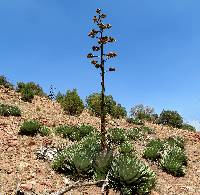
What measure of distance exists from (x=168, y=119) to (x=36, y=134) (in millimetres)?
25953

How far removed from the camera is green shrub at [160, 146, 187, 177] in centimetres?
1858

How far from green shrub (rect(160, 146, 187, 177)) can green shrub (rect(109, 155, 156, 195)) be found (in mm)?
3097

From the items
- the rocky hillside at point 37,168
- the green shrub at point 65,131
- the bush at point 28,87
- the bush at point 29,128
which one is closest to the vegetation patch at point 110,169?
the rocky hillside at point 37,168

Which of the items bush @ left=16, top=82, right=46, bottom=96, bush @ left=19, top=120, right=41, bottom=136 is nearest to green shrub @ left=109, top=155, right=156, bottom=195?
bush @ left=19, top=120, right=41, bottom=136

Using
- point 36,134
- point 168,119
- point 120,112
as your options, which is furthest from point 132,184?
point 168,119

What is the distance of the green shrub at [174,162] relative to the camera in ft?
61.0

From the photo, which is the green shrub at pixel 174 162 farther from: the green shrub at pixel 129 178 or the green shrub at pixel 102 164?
the green shrub at pixel 102 164

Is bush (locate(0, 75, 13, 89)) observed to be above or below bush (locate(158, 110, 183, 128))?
above

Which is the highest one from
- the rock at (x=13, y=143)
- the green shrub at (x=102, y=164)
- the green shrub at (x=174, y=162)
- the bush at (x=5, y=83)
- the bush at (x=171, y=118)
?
the bush at (x=5, y=83)

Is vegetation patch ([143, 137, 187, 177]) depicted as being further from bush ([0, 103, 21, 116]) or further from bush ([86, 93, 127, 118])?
bush ([86, 93, 127, 118])

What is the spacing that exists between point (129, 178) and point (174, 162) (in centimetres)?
422

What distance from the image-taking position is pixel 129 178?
599 inches

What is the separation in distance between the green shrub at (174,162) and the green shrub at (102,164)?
3694 mm

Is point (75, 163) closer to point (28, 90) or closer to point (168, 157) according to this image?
point (168, 157)
